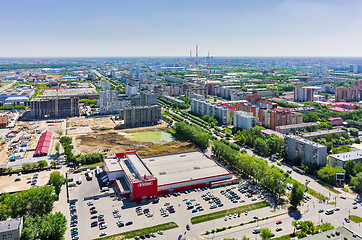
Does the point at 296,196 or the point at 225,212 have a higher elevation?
the point at 296,196

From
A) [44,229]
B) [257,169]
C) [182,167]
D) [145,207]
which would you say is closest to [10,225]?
[44,229]

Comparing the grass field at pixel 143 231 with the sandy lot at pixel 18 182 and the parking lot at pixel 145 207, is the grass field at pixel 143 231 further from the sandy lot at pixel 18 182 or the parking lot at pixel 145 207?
the sandy lot at pixel 18 182

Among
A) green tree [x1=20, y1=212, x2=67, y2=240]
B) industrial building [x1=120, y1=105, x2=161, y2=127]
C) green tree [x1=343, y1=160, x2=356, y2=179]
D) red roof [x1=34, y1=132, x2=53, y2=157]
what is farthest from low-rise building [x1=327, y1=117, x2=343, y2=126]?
green tree [x1=20, y1=212, x2=67, y2=240]

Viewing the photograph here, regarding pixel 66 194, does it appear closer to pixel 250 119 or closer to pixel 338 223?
pixel 338 223

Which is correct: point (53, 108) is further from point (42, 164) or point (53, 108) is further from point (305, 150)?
point (305, 150)

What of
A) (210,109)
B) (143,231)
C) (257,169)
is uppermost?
(210,109)

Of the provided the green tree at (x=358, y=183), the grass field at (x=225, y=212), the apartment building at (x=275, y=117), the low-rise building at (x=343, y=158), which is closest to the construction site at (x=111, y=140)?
the apartment building at (x=275, y=117)
